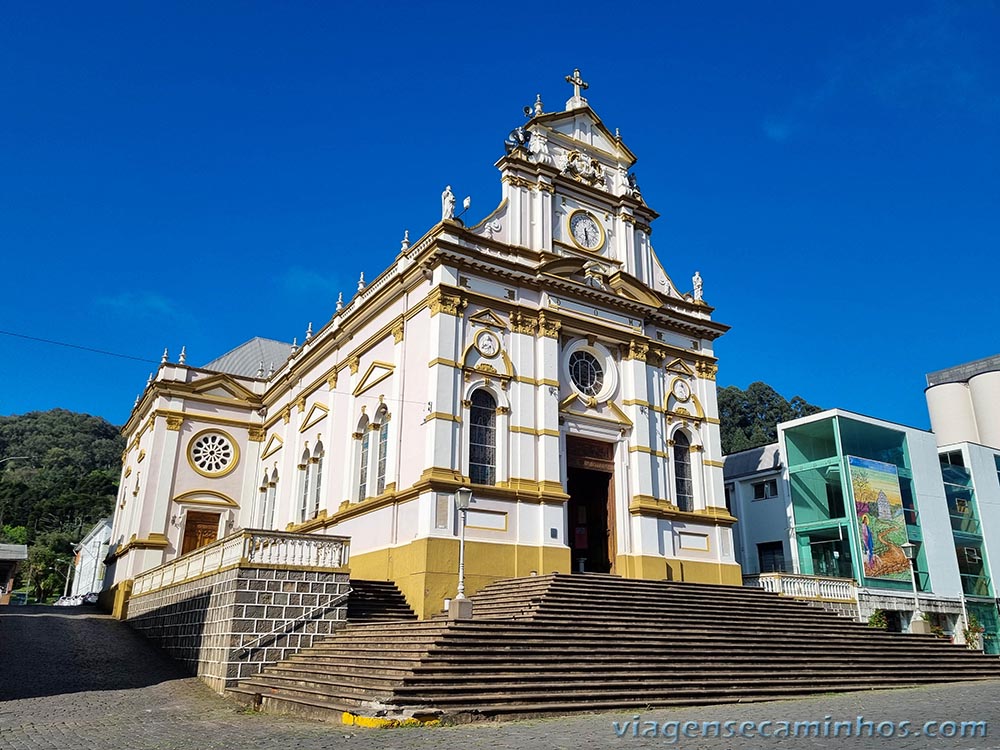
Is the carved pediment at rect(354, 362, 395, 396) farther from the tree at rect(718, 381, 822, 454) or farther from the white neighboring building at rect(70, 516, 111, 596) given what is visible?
the tree at rect(718, 381, 822, 454)

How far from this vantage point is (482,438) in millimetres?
20547

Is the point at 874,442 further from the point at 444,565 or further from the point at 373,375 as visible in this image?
the point at 444,565

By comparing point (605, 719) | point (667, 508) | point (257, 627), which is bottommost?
point (605, 719)

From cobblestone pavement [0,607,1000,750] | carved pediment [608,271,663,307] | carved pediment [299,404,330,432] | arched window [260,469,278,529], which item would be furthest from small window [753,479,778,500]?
arched window [260,469,278,529]

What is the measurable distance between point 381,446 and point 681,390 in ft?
31.6

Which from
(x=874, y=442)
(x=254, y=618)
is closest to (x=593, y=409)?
(x=254, y=618)

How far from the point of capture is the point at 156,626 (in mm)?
20734

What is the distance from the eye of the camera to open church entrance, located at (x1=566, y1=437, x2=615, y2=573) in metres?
22.1

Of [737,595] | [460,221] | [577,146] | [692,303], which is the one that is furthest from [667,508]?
[577,146]

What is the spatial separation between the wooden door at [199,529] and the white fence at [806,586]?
20.4 metres

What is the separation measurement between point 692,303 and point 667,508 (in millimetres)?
7402

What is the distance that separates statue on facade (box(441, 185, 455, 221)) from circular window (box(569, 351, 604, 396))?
17.7ft

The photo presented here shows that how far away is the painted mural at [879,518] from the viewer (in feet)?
97.2

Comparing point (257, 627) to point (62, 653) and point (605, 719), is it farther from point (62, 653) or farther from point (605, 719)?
point (605, 719)
